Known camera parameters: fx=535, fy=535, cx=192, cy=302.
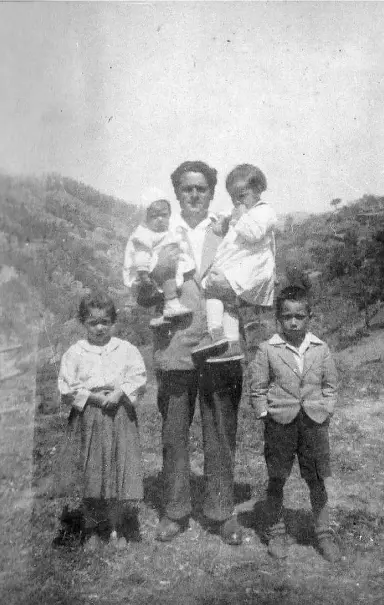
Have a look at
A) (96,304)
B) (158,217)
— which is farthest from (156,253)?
(96,304)

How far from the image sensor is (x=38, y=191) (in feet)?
11.9

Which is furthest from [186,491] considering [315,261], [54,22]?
[315,261]

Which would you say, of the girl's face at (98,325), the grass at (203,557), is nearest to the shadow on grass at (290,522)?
the grass at (203,557)

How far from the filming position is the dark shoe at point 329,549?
294 cm

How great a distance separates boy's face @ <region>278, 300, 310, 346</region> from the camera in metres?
3.05

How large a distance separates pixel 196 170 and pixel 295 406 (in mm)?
1482

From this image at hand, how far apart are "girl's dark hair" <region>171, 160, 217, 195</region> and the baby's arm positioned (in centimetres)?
37

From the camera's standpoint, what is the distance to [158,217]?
127 inches

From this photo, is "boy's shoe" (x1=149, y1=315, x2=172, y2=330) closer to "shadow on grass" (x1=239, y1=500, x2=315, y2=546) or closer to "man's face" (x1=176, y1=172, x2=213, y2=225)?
"man's face" (x1=176, y1=172, x2=213, y2=225)

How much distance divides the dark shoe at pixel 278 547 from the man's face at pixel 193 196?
192 centimetres

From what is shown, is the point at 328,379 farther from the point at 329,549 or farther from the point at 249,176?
the point at 249,176

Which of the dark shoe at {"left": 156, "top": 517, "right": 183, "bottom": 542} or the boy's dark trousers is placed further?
the dark shoe at {"left": 156, "top": 517, "right": 183, "bottom": 542}

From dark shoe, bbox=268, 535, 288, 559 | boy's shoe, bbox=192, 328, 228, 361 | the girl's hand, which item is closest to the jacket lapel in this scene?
boy's shoe, bbox=192, 328, 228, 361

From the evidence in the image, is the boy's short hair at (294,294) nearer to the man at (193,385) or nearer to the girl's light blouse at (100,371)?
the man at (193,385)
